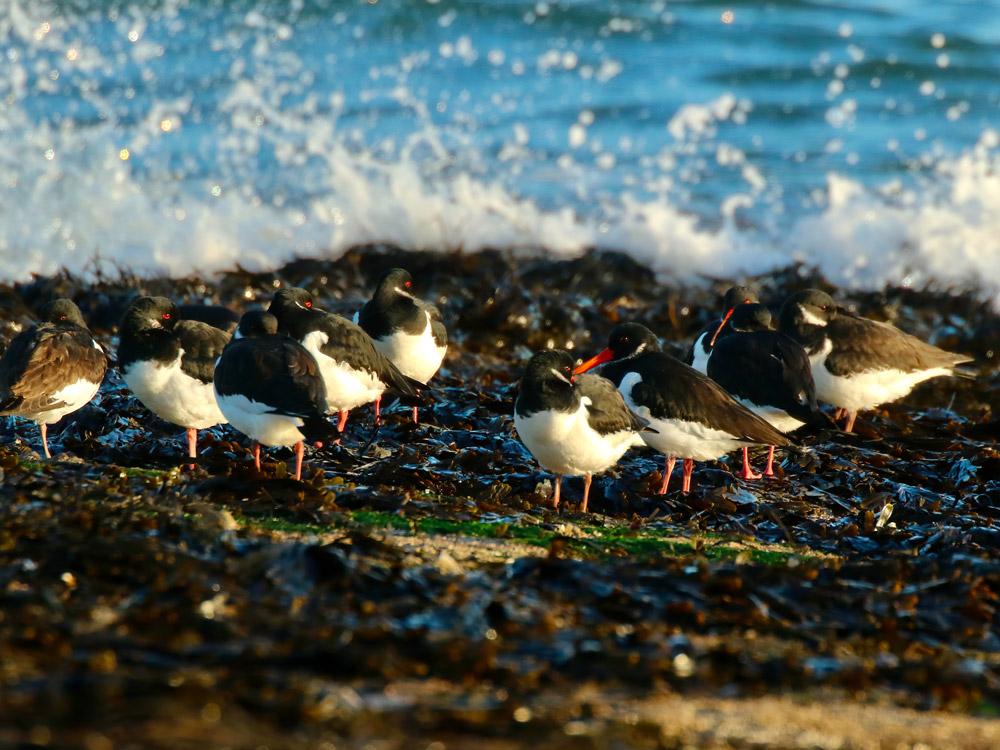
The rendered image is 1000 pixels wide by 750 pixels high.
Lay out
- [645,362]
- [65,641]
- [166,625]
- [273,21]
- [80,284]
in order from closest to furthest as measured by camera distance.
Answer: [65,641] < [166,625] < [645,362] < [80,284] < [273,21]

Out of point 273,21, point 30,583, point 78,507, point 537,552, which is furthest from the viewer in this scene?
point 273,21

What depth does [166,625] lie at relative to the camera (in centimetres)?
310

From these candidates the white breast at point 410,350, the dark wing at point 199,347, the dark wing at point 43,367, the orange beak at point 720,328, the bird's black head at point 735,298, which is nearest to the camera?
the dark wing at point 43,367

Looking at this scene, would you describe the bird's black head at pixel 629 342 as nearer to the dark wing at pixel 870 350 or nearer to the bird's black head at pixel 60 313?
the dark wing at pixel 870 350

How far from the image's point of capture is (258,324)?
645 centimetres

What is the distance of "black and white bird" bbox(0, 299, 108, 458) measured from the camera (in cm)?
596

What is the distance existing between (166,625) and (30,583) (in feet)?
2.00

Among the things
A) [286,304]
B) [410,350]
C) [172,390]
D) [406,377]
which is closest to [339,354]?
[286,304]

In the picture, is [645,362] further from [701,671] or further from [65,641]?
[65,641]

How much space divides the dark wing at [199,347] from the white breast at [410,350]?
144 centimetres

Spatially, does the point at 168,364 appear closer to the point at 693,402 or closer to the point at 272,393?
the point at 272,393

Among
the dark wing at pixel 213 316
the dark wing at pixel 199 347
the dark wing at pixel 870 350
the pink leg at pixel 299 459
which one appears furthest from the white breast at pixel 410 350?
the dark wing at pixel 870 350

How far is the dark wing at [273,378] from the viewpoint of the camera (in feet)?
18.5

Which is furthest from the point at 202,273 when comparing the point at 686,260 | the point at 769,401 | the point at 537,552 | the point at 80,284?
the point at 537,552
